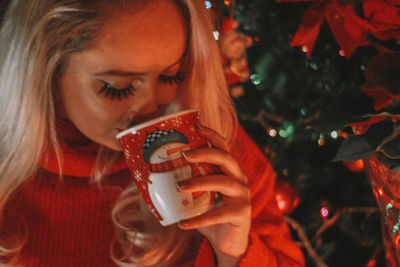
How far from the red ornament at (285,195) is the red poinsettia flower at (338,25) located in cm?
48

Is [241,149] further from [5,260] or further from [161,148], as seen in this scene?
[5,260]

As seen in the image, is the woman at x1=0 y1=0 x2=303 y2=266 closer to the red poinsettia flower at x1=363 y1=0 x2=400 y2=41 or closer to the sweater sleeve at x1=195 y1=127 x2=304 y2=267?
the sweater sleeve at x1=195 y1=127 x2=304 y2=267

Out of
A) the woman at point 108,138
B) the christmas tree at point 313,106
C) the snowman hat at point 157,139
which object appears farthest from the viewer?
the christmas tree at point 313,106

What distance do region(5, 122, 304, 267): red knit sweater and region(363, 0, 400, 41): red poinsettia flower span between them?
19.2 inches

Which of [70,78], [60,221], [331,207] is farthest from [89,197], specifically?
[331,207]

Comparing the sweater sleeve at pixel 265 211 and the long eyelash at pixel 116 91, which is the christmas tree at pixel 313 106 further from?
the long eyelash at pixel 116 91

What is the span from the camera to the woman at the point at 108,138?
720 mm

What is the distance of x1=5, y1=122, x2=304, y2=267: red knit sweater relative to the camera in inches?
34.9

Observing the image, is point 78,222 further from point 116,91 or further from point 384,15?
point 384,15

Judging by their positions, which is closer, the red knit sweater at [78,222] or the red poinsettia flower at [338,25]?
the red poinsettia flower at [338,25]

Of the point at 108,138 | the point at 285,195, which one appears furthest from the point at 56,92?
the point at 285,195

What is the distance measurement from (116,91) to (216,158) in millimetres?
229

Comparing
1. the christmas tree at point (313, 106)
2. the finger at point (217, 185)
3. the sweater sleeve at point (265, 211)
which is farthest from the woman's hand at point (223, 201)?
the christmas tree at point (313, 106)

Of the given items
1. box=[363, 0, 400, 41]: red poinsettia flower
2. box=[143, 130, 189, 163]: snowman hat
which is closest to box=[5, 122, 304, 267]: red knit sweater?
box=[143, 130, 189, 163]: snowman hat
